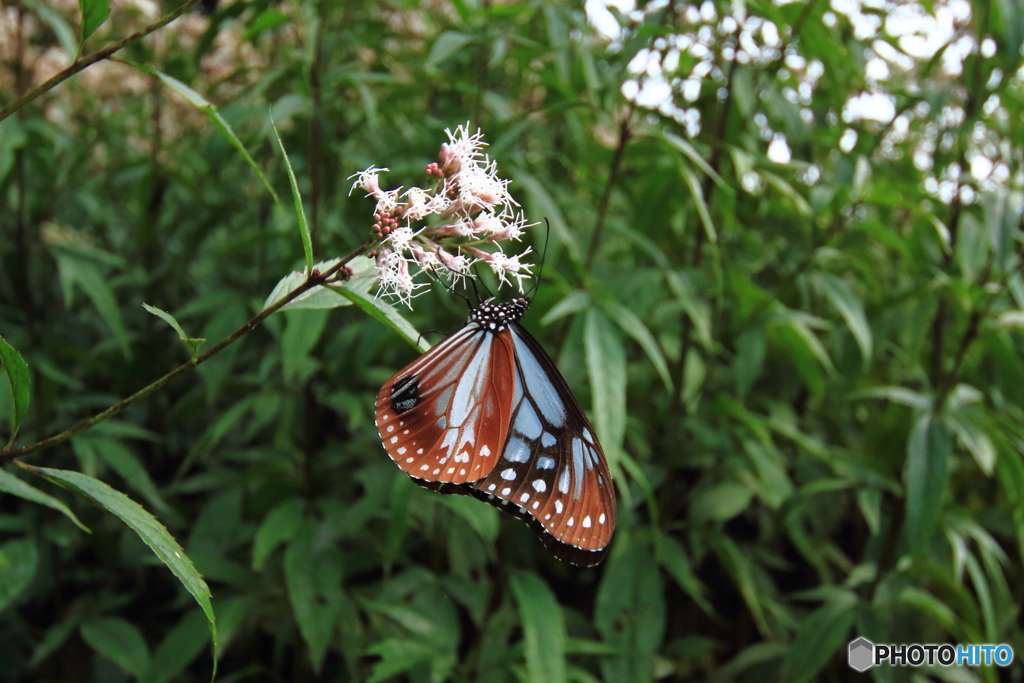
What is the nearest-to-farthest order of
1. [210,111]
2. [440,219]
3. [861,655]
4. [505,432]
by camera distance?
[210,111] → [440,219] → [505,432] → [861,655]

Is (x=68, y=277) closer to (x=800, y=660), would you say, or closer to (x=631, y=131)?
(x=631, y=131)

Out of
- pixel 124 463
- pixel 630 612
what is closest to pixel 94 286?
pixel 124 463

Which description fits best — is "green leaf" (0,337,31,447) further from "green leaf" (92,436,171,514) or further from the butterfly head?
"green leaf" (92,436,171,514)

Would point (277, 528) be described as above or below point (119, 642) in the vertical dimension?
above

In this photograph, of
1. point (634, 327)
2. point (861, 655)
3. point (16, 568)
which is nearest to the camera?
point (634, 327)

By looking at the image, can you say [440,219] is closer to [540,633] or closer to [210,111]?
[210,111]

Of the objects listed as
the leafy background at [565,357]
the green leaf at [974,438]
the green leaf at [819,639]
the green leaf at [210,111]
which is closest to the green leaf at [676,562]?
the leafy background at [565,357]
